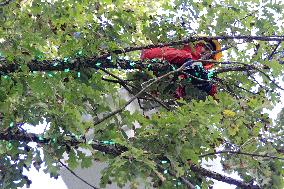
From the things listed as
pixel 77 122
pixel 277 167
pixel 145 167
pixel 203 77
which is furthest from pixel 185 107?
pixel 203 77

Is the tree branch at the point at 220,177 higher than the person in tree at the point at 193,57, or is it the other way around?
the person in tree at the point at 193,57

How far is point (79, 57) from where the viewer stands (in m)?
3.72

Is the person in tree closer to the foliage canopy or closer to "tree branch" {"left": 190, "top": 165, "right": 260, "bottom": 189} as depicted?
the foliage canopy

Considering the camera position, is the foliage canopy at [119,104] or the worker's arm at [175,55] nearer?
the foliage canopy at [119,104]

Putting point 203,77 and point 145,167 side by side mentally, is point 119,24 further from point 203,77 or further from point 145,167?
point 145,167

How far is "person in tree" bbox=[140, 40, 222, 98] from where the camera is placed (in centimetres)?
442


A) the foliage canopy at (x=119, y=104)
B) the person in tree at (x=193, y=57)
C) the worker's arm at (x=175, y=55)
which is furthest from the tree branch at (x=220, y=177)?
the worker's arm at (x=175, y=55)

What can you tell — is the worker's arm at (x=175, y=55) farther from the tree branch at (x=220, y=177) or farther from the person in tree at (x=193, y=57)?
the tree branch at (x=220, y=177)

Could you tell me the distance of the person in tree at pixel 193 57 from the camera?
4418mm

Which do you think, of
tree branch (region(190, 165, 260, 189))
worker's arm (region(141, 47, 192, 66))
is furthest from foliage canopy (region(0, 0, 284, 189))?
worker's arm (region(141, 47, 192, 66))

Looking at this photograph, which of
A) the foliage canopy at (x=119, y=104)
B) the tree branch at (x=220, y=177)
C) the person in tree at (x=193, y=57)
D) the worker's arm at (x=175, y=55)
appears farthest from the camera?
the worker's arm at (x=175, y=55)

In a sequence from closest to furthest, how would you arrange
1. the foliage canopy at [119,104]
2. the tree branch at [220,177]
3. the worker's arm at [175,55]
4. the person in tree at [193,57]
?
the foliage canopy at [119,104], the tree branch at [220,177], the person in tree at [193,57], the worker's arm at [175,55]

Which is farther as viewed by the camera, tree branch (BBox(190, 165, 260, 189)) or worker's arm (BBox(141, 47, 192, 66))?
worker's arm (BBox(141, 47, 192, 66))

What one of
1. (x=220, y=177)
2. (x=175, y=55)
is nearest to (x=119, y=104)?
(x=220, y=177)
